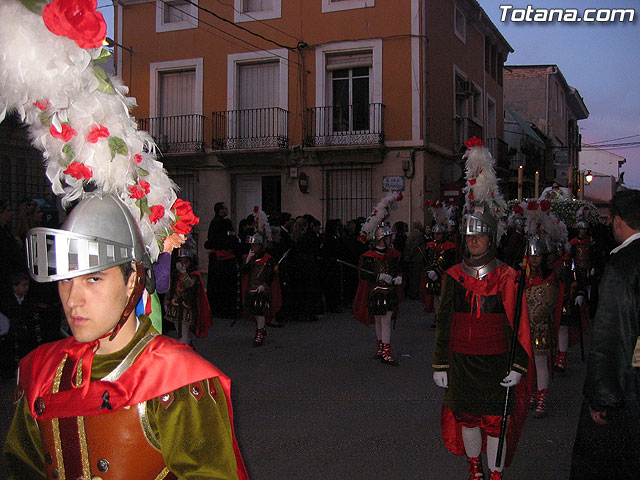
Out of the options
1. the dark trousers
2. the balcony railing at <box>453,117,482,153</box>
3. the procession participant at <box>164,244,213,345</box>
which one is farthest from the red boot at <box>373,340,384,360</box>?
the balcony railing at <box>453,117,482,153</box>

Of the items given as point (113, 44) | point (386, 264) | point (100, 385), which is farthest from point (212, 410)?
point (113, 44)

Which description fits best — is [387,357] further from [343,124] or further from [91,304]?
[343,124]

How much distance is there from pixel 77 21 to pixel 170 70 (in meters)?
19.3

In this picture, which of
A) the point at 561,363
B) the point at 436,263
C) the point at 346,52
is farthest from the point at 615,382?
the point at 346,52

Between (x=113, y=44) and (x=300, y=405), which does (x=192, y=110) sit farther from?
(x=300, y=405)

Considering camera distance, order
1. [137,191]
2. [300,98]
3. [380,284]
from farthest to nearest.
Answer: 1. [300,98]
2. [380,284]
3. [137,191]

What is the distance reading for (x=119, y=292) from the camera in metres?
1.99

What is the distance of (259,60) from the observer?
18953mm

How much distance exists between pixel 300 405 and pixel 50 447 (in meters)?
4.59

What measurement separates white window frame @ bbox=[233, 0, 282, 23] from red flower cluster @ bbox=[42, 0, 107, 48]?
17966 millimetres

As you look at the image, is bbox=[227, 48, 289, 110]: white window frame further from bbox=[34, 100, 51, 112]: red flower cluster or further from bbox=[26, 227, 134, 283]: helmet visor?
bbox=[26, 227, 134, 283]: helmet visor

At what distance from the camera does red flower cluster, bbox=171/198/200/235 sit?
2586 mm

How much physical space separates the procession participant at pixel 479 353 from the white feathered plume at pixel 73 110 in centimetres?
258

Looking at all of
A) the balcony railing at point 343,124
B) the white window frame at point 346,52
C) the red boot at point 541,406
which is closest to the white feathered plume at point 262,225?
the red boot at point 541,406
